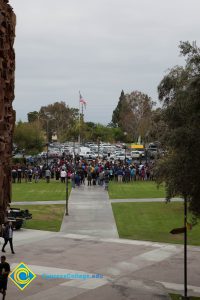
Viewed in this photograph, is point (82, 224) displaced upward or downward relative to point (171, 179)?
downward

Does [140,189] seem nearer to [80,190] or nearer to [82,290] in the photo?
[80,190]

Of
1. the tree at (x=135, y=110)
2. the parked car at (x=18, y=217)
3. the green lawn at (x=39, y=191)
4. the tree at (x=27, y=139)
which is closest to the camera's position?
the parked car at (x=18, y=217)

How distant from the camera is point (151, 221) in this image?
26.4 metres

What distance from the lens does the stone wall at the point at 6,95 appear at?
11.1 m

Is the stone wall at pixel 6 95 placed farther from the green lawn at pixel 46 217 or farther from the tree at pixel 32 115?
the tree at pixel 32 115

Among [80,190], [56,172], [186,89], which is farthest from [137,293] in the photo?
[56,172]

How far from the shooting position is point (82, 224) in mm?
25828

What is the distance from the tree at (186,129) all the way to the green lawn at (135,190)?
20887 mm

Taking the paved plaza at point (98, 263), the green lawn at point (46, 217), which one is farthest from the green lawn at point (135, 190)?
the paved plaza at point (98, 263)

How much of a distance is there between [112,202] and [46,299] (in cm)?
1831

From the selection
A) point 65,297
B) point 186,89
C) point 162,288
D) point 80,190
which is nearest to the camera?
point 186,89

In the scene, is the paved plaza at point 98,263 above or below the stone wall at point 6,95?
below

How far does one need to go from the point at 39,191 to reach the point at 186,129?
2481cm

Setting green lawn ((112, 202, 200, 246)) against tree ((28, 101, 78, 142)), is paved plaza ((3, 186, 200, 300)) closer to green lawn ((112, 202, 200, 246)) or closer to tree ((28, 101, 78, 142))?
green lawn ((112, 202, 200, 246))
